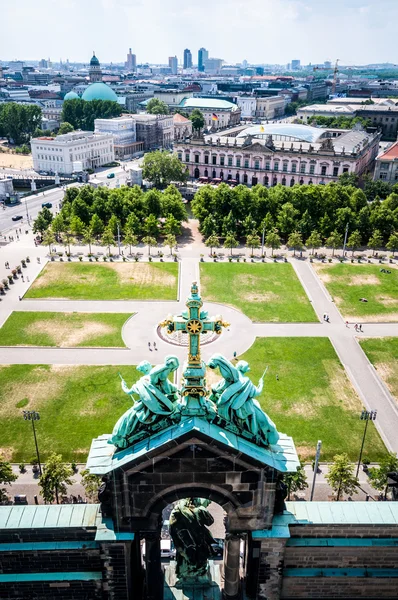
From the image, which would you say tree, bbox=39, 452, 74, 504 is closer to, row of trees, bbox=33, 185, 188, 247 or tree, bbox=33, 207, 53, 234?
row of trees, bbox=33, 185, 188, 247

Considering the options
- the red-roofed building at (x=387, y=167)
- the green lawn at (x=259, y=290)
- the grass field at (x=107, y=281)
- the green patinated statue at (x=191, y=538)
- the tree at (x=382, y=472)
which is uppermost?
the green patinated statue at (x=191, y=538)

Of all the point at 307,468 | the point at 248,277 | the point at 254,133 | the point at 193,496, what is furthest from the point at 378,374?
the point at 254,133

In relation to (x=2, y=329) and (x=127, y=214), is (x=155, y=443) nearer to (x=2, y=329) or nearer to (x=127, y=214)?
(x=2, y=329)

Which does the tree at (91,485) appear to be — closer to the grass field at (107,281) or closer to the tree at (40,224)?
the grass field at (107,281)

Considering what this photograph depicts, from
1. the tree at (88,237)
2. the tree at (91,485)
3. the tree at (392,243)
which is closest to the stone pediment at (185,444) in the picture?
the tree at (91,485)

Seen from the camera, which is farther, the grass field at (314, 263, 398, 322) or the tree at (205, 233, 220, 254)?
the tree at (205, 233, 220, 254)

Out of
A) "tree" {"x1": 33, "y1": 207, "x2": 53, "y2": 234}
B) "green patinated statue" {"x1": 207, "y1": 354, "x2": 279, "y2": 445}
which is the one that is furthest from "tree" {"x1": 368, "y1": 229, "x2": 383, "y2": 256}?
"green patinated statue" {"x1": 207, "y1": 354, "x2": 279, "y2": 445}

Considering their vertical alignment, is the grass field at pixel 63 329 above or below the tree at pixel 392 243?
below
